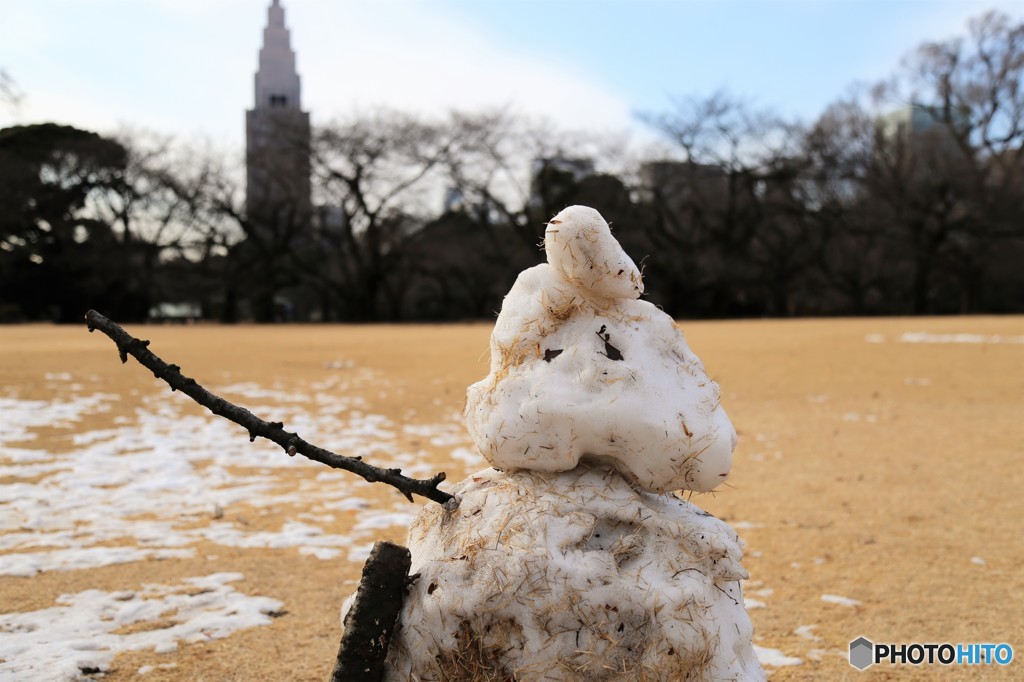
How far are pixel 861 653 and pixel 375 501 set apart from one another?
378cm

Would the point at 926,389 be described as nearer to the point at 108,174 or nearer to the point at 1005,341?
the point at 1005,341

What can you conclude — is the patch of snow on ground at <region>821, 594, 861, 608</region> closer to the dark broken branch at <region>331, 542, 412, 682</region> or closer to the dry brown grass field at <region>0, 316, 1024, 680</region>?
the dry brown grass field at <region>0, 316, 1024, 680</region>

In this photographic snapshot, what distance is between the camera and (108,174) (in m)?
35.9

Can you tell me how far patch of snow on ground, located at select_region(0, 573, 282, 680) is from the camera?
322 centimetres

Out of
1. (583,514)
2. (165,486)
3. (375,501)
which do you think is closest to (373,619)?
(583,514)

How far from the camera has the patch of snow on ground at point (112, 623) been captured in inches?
127

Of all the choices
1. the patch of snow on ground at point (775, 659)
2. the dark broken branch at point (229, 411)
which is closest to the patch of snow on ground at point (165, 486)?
the patch of snow on ground at point (775, 659)

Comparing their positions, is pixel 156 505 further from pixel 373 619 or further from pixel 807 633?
pixel 807 633

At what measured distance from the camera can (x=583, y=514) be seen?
2.32 meters

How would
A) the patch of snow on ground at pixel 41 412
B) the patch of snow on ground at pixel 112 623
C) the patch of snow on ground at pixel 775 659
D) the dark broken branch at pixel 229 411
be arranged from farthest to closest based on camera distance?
1. the patch of snow on ground at pixel 41 412
2. the patch of snow on ground at pixel 775 659
3. the patch of snow on ground at pixel 112 623
4. the dark broken branch at pixel 229 411

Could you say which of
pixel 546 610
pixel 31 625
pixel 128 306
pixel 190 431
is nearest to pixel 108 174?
pixel 128 306

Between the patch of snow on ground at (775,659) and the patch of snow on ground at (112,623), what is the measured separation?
235cm

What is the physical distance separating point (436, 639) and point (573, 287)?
1175 mm

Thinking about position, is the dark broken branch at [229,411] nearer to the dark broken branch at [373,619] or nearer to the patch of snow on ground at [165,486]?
the dark broken branch at [373,619]
